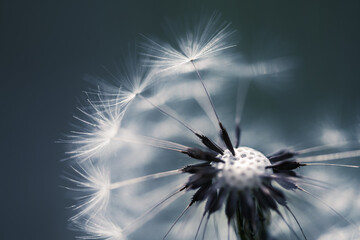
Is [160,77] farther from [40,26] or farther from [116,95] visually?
[40,26]

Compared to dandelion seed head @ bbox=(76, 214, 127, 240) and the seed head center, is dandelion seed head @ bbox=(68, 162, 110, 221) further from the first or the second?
the seed head center

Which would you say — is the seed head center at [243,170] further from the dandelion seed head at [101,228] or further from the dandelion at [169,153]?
the dandelion seed head at [101,228]

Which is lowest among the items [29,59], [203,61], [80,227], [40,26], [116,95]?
[80,227]

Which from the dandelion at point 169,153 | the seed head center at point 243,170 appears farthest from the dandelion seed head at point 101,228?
the seed head center at point 243,170

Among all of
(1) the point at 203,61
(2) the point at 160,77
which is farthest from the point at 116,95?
(1) the point at 203,61

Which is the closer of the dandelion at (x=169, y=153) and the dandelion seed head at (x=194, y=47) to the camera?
the dandelion at (x=169, y=153)

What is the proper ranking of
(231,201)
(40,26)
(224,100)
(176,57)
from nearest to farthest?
(231,201) < (176,57) < (224,100) < (40,26)

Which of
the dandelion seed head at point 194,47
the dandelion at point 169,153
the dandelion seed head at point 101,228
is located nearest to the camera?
the dandelion at point 169,153

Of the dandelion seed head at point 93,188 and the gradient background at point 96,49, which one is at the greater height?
the gradient background at point 96,49

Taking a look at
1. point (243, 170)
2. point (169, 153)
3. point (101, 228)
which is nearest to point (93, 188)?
point (101, 228)
